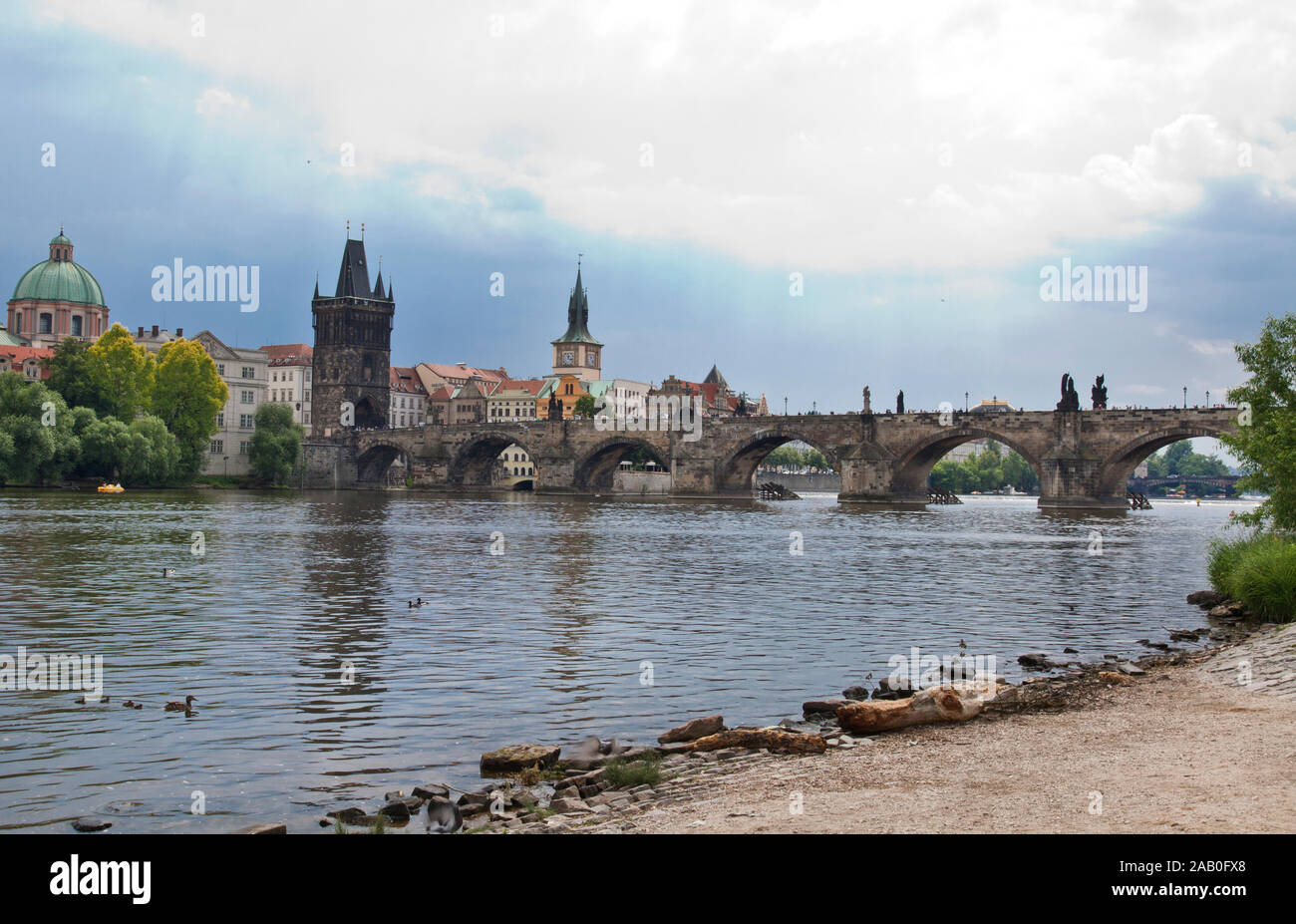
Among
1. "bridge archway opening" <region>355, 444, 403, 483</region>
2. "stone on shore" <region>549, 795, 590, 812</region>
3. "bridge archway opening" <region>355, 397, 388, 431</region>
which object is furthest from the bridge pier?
"bridge archway opening" <region>355, 397, 388, 431</region>

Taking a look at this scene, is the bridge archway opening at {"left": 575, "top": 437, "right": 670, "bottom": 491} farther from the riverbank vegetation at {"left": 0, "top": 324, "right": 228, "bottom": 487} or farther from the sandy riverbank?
the sandy riverbank

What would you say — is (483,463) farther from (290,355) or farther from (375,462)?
(290,355)

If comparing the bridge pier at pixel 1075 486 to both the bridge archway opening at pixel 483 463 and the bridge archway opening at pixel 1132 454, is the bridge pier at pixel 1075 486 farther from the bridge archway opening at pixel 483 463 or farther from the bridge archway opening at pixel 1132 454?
the bridge archway opening at pixel 483 463

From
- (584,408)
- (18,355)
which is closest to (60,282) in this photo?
(18,355)

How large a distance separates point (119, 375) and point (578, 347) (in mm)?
99861

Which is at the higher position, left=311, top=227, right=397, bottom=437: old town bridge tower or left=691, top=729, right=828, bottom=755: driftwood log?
left=311, top=227, right=397, bottom=437: old town bridge tower

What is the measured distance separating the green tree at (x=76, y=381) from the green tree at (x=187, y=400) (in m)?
4.16

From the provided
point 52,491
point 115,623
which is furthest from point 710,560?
point 52,491

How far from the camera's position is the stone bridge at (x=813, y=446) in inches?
3177

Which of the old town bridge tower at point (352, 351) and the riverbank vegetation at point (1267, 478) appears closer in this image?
the riverbank vegetation at point (1267, 478)

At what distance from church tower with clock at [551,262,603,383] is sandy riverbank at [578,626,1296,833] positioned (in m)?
170

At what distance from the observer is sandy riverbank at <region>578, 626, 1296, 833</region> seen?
7.57 m
